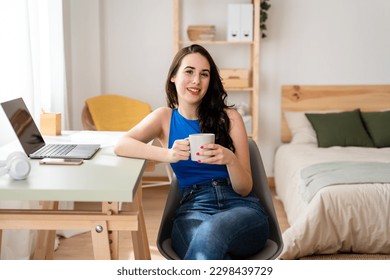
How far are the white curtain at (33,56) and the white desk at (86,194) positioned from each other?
1130 mm

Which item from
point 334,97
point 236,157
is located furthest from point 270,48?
point 236,157

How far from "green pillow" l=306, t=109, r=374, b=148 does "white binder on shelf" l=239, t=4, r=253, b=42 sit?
856 mm

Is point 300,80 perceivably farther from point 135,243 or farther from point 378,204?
point 135,243

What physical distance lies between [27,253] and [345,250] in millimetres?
1779

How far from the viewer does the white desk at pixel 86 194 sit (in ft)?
4.97

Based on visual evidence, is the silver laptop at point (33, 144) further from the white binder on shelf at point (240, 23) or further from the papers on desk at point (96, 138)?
the white binder on shelf at point (240, 23)

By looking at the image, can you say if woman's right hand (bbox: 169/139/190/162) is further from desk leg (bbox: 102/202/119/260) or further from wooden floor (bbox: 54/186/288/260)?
wooden floor (bbox: 54/186/288/260)

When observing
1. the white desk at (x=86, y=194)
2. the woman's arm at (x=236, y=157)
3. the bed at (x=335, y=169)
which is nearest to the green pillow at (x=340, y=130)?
the bed at (x=335, y=169)

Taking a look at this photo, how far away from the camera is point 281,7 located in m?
4.84

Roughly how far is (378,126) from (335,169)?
132 centimetres

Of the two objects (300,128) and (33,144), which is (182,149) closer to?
(33,144)

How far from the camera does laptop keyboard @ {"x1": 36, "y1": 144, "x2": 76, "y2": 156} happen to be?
6.66ft

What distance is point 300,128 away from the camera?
15.6 feet
